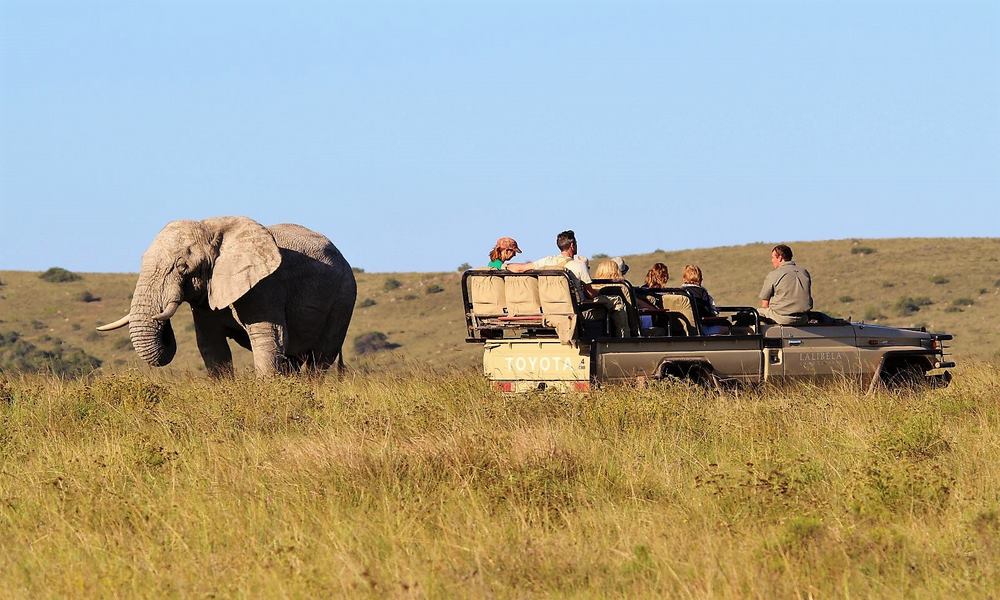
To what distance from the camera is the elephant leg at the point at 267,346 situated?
18.1 meters

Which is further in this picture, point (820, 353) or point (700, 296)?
point (700, 296)

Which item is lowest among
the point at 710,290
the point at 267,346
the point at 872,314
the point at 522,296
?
the point at 872,314

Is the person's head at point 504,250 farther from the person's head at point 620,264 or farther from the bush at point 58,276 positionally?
the bush at point 58,276

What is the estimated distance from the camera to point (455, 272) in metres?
65.4

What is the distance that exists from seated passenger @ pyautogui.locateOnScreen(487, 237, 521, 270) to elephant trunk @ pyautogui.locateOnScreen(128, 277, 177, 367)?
15.3 ft

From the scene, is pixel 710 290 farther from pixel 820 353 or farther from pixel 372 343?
pixel 820 353

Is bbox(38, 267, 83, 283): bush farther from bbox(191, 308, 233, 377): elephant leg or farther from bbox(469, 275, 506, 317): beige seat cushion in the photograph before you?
bbox(469, 275, 506, 317): beige seat cushion

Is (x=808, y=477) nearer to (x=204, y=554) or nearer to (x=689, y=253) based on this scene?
(x=204, y=554)

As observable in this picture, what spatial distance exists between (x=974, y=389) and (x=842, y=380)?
2020mm

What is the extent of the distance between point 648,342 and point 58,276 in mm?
53419

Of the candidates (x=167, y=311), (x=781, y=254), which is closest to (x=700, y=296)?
(x=781, y=254)

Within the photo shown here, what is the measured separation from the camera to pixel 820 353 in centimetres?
1409

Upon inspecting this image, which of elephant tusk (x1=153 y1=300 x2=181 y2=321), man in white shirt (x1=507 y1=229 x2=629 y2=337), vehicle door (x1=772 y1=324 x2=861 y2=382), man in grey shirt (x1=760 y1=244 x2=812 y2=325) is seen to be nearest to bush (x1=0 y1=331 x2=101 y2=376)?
elephant tusk (x1=153 y1=300 x2=181 y2=321)

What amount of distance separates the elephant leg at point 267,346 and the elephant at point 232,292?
13 mm
